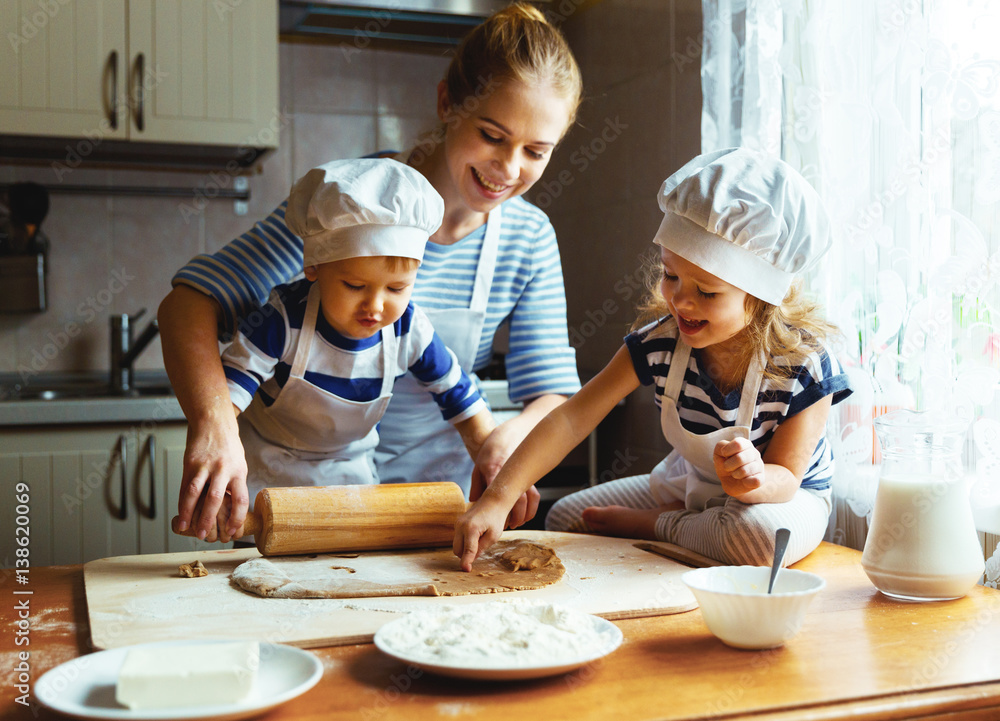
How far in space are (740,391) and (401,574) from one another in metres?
0.50

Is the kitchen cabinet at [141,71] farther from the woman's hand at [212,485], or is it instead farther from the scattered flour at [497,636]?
the scattered flour at [497,636]

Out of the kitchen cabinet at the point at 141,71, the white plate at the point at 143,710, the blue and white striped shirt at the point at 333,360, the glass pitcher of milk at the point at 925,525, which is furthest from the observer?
the kitchen cabinet at the point at 141,71

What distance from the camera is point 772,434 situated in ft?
3.77

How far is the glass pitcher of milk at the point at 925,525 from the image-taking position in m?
0.89

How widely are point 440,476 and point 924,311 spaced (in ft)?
2.75

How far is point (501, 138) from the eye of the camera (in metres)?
1.32

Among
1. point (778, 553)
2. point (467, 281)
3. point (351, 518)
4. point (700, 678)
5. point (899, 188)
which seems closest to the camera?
point (700, 678)

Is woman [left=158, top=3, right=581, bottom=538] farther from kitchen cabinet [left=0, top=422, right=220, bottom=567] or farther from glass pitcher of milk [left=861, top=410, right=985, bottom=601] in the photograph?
kitchen cabinet [left=0, top=422, right=220, bottom=567]

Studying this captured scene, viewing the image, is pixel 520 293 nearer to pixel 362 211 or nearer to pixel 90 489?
pixel 362 211

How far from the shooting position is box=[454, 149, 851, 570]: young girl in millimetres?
1022

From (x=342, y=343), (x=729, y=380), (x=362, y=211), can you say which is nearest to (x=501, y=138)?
(x=362, y=211)

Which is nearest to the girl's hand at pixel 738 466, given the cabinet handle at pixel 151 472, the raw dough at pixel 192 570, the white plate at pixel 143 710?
the white plate at pixel 143 710

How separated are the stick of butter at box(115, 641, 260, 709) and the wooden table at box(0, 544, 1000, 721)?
0.04 m

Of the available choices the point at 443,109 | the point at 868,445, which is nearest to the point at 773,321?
the point at 868,445
